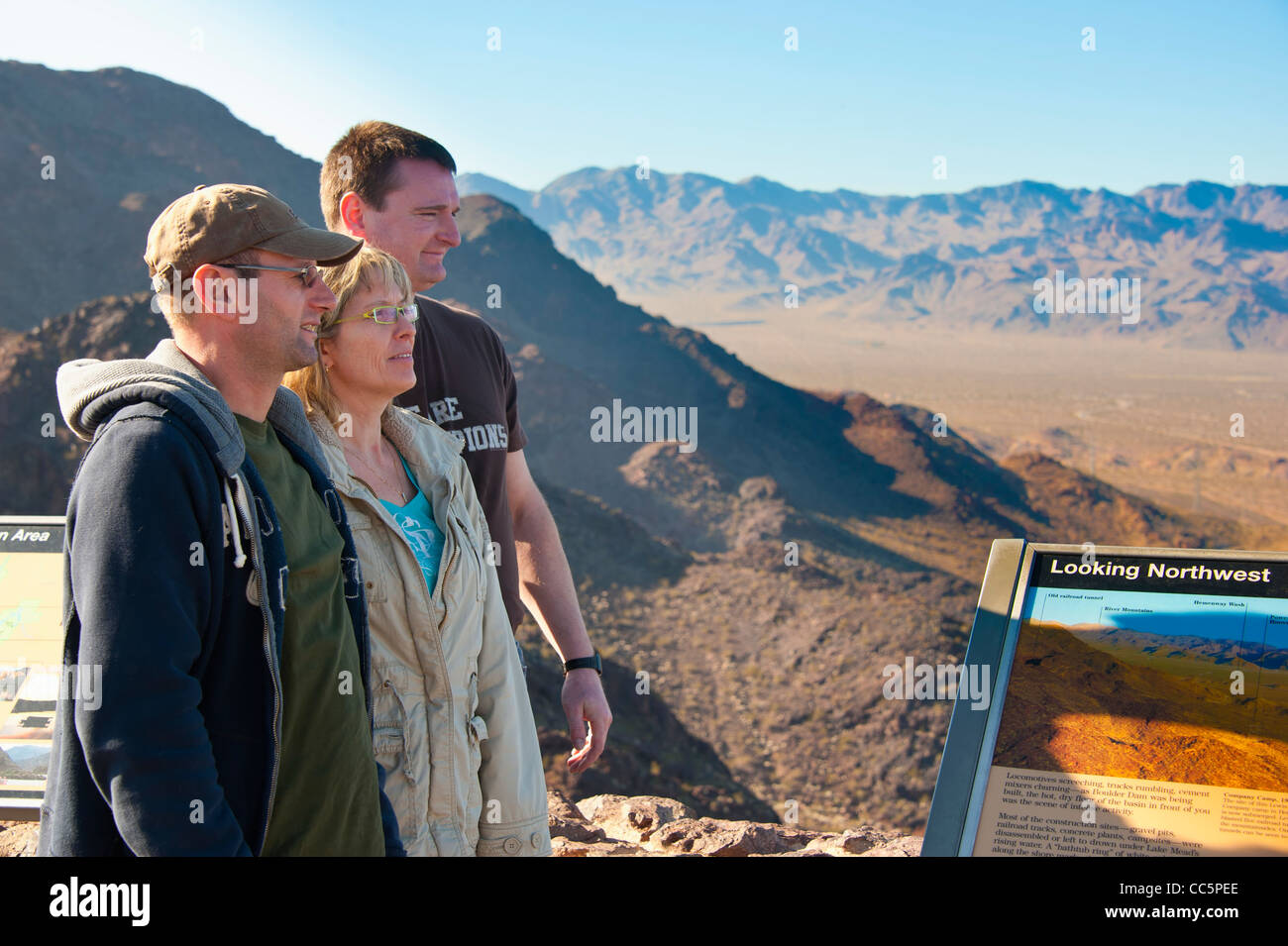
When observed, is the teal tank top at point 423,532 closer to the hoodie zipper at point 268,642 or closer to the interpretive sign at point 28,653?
the hoodie zipper at point 268,642

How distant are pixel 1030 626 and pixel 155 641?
1814 mm

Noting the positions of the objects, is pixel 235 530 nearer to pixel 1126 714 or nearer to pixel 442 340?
pixel 442 340

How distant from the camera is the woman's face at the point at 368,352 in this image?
7.11 feet

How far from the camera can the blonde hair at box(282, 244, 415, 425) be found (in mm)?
2178

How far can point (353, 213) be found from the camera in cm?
263

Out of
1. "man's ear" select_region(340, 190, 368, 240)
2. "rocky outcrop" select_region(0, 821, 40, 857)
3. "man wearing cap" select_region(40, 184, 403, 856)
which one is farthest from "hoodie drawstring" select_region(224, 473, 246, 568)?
"rocky outcrop" select_region(0, 821, 40, 857)

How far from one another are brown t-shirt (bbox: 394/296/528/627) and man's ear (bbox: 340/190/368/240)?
24cm

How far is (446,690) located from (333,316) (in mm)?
840

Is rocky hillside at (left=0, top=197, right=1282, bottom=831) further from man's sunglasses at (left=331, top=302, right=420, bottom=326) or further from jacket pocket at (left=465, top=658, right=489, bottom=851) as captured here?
man's sunglasses at (left=331, top=302, right=420, bottom=326)

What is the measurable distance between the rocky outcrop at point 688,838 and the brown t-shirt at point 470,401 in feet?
4.31

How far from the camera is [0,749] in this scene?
8.71 ft

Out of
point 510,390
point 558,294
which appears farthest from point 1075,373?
point 510,390

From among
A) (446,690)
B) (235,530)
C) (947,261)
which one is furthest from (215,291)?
(947,261)

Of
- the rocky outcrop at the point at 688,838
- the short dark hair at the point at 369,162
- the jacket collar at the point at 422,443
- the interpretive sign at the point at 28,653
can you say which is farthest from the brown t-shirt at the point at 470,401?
the rocky outcrop at the point at 688,838
